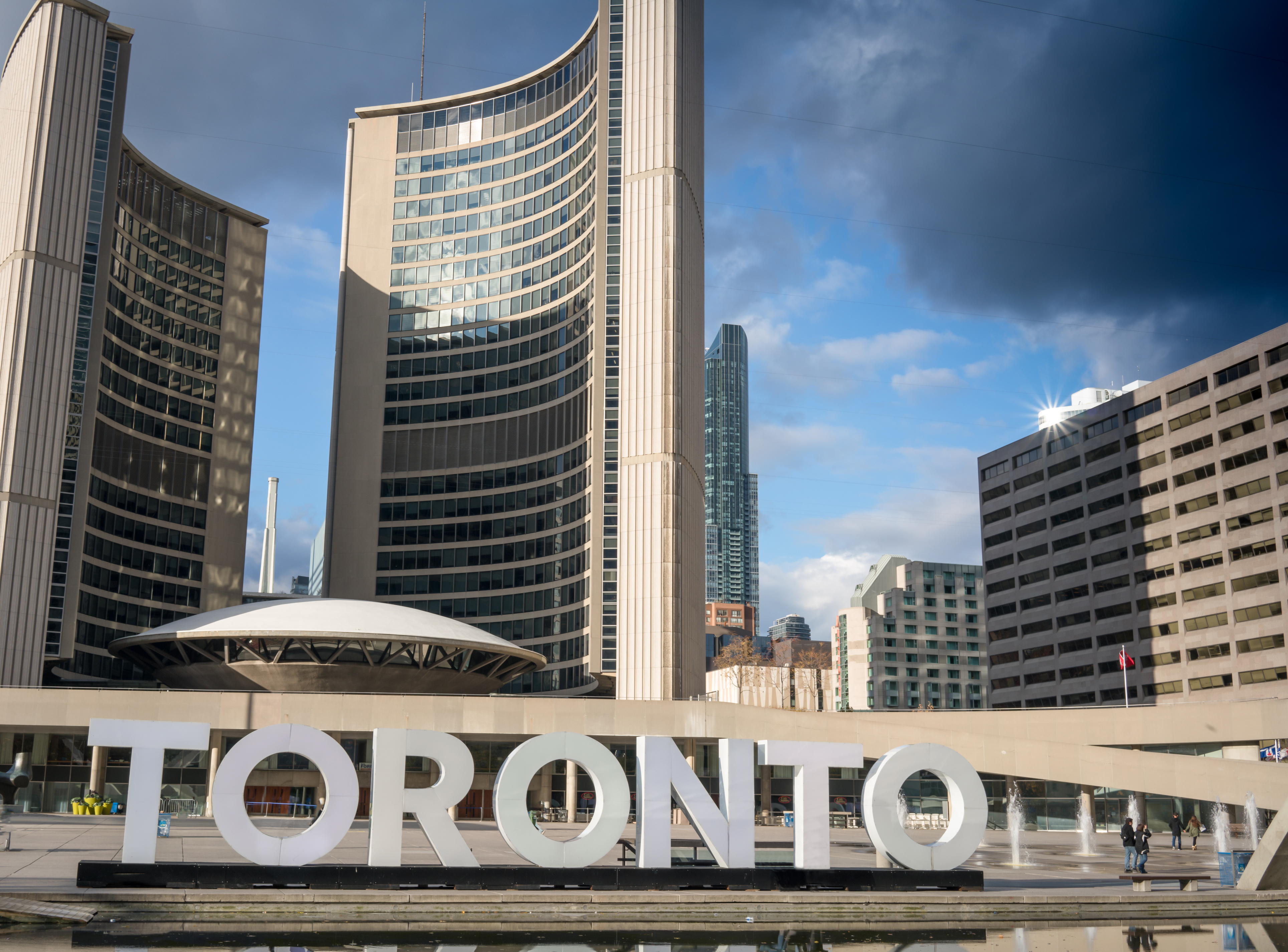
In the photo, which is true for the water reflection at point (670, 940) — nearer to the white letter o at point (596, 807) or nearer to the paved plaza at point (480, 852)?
the white letter o at point (596, 807)

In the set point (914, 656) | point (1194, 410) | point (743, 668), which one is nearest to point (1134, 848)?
point (1194, 410)

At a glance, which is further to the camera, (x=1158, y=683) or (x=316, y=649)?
(x=1158, y=683)

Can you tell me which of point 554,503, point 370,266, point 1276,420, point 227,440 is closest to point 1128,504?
point 1276,420

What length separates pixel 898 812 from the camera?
1228 inches

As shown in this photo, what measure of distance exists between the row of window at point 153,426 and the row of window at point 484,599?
81.8 ft

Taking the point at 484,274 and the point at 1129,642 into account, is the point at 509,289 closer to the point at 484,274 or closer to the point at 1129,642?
the point at 484,274

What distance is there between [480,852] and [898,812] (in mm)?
18376

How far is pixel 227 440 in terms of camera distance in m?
131

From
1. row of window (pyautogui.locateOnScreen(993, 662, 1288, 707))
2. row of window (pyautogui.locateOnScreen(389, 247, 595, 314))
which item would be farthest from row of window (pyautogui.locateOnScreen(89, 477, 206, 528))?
row of window (pyautogui.locateOnScreen(993, 662, 1288, 707))

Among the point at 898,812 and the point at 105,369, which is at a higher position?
the point at 105,369

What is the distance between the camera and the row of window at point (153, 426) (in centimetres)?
11269

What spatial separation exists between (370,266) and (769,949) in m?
122

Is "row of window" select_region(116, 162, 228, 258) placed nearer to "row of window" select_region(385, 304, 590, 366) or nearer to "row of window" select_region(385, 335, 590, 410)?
"row of window" select_region(385, 304, 590, 366)

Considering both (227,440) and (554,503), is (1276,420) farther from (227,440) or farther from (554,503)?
(227,440)
